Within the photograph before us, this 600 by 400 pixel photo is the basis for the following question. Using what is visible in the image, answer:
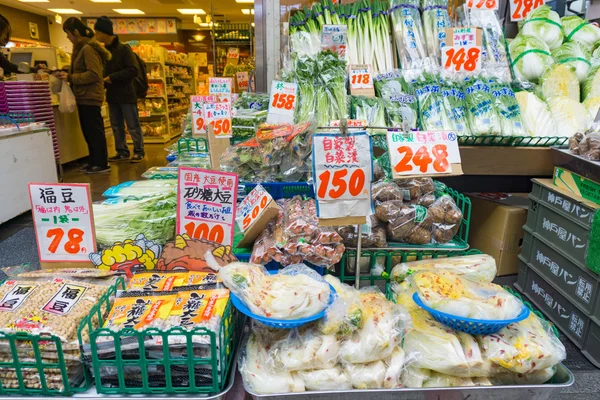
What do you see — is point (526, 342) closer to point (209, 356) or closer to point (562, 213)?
point (209, 356)

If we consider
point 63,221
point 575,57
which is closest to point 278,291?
point 63,221

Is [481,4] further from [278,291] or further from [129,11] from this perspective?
[129,11]

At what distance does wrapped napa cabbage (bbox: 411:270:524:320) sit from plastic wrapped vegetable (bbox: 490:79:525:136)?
1666mm

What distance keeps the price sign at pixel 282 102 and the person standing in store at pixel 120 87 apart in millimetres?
5043

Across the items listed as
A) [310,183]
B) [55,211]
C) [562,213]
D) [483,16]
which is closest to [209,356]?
[55,211]

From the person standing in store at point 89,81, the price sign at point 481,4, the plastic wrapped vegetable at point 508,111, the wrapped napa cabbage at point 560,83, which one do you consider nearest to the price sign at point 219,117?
the plastic wrapped vegetable at point 508,111

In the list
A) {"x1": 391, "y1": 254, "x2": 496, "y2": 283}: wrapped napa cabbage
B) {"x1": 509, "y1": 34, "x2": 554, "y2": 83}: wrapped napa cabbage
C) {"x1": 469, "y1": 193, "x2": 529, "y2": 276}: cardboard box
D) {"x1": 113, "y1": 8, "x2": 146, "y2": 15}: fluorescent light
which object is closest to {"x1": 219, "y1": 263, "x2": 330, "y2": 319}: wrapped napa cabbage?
{"x1": 391, "y1": 254, "x2": 496, "y2": 283}: wrapped napa cabbage

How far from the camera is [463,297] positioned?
133 cm

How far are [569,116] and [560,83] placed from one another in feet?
1.44

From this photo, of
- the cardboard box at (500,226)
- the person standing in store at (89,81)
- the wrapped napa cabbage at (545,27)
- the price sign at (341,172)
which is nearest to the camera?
the price sign at (341,172)

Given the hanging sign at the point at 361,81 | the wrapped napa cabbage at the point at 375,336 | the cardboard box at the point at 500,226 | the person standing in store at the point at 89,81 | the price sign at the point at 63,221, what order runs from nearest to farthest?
1. the wrapped napa cabbage at the point at 375,336
2. the price sign at the point at 63,221
3. the cardboard box at the point at 500,226
4. the hanging sign at the point at 361,81
5. the person standing in store at the point at 89,81

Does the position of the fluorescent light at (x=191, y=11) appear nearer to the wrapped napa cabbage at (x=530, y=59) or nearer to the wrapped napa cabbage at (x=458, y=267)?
the wrapped napa cabbage at (x=530, y=59)

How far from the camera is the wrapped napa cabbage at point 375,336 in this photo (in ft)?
3.92

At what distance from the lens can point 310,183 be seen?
6.75 ft
